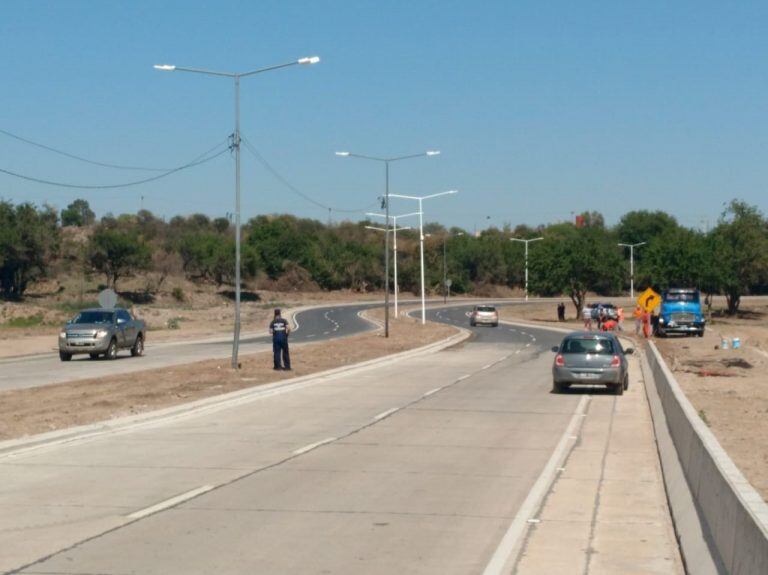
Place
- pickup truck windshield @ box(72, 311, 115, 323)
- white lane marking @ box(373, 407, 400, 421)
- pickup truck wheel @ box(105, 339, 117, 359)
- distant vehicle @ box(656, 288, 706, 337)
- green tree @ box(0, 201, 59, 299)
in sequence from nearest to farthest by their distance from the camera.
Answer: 1. white lane marking @ box(373, 407, 400, 421)
2. pickup truck wheel @ box(105, 339, 117, 359)
3. pickup truck windshield @ box(72, 311, 115, 323)
4. distant vehicle @ box(656, 288, 706, 337)
5. green tree @ box(0, 201, 59, 299)

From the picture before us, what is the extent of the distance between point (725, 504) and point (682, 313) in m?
58.3

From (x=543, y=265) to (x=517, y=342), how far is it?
3695cm

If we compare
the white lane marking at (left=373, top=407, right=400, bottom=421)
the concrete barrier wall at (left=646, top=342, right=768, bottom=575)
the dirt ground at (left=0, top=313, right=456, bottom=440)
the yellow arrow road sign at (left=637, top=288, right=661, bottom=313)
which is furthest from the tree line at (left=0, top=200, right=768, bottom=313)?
the concrete barrier wall at (left=646, top=342, right=768, bottom=575)

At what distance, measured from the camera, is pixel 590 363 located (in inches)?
1125

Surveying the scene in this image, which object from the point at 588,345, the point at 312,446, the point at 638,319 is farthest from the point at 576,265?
the point at 312,446

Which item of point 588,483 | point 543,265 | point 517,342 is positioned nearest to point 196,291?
point 543,265

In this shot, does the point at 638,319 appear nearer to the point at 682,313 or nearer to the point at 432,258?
the point at 682,313

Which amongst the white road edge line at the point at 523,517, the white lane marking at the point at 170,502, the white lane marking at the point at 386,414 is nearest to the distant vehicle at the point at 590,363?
the white lane marking at the point at 386,414

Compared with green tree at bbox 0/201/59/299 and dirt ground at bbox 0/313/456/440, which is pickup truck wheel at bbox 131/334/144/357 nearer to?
dirt ground at bbox 0/313/456/440

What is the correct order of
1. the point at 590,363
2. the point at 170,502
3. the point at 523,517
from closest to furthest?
1. the point at 523,517
2. the point at 170,502
3. the point at 590,363

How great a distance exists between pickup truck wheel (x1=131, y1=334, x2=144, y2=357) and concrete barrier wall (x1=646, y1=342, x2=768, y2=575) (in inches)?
1290

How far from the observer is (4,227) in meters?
102

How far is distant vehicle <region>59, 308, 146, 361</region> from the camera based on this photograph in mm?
41312

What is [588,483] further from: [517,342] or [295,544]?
[517,342]
